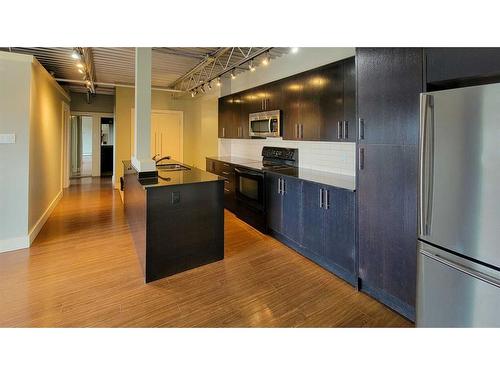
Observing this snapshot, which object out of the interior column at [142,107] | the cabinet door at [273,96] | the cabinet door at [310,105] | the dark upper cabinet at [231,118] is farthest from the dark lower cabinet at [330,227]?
the dark upper cabinet at [231,118]

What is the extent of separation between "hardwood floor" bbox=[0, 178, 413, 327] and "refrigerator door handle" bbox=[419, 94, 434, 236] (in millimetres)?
886

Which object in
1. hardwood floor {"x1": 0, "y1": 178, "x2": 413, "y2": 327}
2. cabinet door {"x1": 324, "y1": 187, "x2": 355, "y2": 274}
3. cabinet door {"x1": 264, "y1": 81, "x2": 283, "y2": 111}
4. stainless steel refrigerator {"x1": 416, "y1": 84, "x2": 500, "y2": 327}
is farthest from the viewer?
cabinet door {"x1": 264, "y1": 81, "x2": 283, "y2": 111}

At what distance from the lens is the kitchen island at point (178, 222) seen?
275cm

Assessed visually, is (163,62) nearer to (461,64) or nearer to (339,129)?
(339,129)

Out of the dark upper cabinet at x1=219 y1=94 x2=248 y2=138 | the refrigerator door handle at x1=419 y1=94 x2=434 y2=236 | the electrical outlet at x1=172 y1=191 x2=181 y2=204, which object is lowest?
the electrical outlet at x1=172 y1=191 x2=181 y2=204

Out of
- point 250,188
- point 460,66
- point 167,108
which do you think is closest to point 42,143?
point 250,188

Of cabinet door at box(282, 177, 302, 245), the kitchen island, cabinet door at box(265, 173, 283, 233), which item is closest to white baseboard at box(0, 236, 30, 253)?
the kitchen island

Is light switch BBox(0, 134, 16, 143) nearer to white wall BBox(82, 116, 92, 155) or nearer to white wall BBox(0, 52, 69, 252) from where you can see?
white wall BBox(0, 52, 69, 252)

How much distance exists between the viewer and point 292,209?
349 cm

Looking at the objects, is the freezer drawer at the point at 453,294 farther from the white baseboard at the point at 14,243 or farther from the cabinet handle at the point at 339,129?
the white baseboard at the point at 14,243

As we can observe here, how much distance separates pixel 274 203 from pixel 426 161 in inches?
87.2

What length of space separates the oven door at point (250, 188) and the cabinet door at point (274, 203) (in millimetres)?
130

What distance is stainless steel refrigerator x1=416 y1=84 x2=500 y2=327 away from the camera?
1.51 metres

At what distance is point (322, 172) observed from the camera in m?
3.73
